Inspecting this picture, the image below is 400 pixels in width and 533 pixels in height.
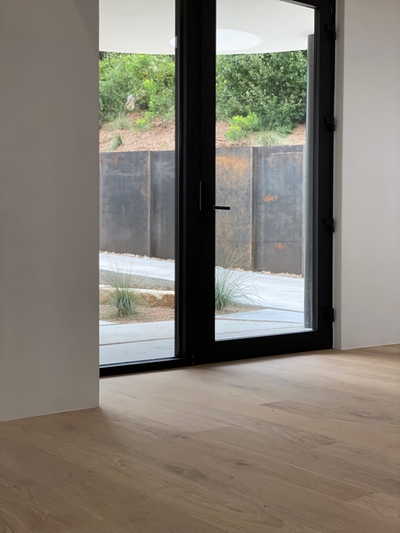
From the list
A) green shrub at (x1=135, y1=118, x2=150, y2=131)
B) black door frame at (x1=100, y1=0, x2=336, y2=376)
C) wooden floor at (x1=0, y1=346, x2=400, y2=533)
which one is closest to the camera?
wooden floor at (x1=0, y1=346, x2=400, y2=533)

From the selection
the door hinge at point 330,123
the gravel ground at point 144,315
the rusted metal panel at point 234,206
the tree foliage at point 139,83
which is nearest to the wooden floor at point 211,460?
the gravel ground at point 144,315

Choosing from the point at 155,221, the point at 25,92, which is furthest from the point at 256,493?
the point at 155,221

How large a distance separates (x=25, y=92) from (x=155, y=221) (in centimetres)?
127

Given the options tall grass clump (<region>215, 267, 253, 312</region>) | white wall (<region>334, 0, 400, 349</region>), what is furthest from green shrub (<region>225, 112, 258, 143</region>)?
tall grass clump (<region>215, 267, 253, 312</region>)

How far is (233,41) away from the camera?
4.09 meters

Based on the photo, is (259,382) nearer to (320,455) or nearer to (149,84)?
(320,455)

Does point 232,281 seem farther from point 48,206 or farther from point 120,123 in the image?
point 48,206

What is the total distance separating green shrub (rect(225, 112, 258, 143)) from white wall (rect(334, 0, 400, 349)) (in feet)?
2.28

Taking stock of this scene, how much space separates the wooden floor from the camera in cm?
A: 179

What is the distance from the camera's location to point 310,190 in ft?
15.0

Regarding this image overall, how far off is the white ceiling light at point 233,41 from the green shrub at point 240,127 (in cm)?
41

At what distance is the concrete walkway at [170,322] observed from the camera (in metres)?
3.73

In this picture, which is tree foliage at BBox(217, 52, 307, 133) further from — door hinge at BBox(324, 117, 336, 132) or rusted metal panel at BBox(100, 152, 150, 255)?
rusted metal panel at BBox(100, 152, 150, 255)

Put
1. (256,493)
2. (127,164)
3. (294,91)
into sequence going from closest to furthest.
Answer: (256,493) → (127,164) → (294,91)
